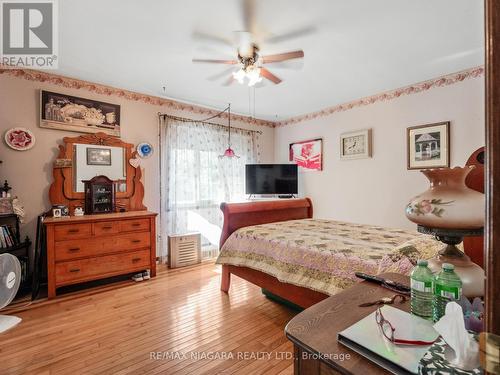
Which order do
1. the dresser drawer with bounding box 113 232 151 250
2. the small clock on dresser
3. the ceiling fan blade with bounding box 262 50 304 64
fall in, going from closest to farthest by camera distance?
the ceiling fan blade with bounding box 262 50 304 64
the dresser drawer with bounding box 113 232 151 250
the small clock on dresser

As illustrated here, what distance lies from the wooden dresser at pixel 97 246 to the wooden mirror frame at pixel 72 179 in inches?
13.9

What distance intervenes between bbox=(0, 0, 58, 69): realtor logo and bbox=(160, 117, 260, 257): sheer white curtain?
5.03ft

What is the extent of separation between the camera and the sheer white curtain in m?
3.81

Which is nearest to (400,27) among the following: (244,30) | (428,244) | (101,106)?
(244,30)

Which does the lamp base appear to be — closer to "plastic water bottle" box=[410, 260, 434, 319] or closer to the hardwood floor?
"plastic water bottle" box=[410, 260, 434, 319]

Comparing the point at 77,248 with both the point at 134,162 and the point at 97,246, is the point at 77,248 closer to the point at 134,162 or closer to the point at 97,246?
the point at 97,246

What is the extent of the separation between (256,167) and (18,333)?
362cm

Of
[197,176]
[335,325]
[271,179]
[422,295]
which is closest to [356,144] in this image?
[271,179]

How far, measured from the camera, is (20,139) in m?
2.79

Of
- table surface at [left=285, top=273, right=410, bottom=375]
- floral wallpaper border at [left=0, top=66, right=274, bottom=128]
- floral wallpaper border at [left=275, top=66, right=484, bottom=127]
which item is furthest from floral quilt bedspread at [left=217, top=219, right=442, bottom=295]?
floral wallpaper border at [left=0, top=66, right=274, bottom=128]

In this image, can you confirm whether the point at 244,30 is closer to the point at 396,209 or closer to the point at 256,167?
the point at 256,167

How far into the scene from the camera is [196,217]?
4121 mm

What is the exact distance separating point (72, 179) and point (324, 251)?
3.11m

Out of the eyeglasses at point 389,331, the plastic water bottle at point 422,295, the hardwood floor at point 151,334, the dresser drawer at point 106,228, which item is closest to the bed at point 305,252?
the hardwood floor at point 151,334
